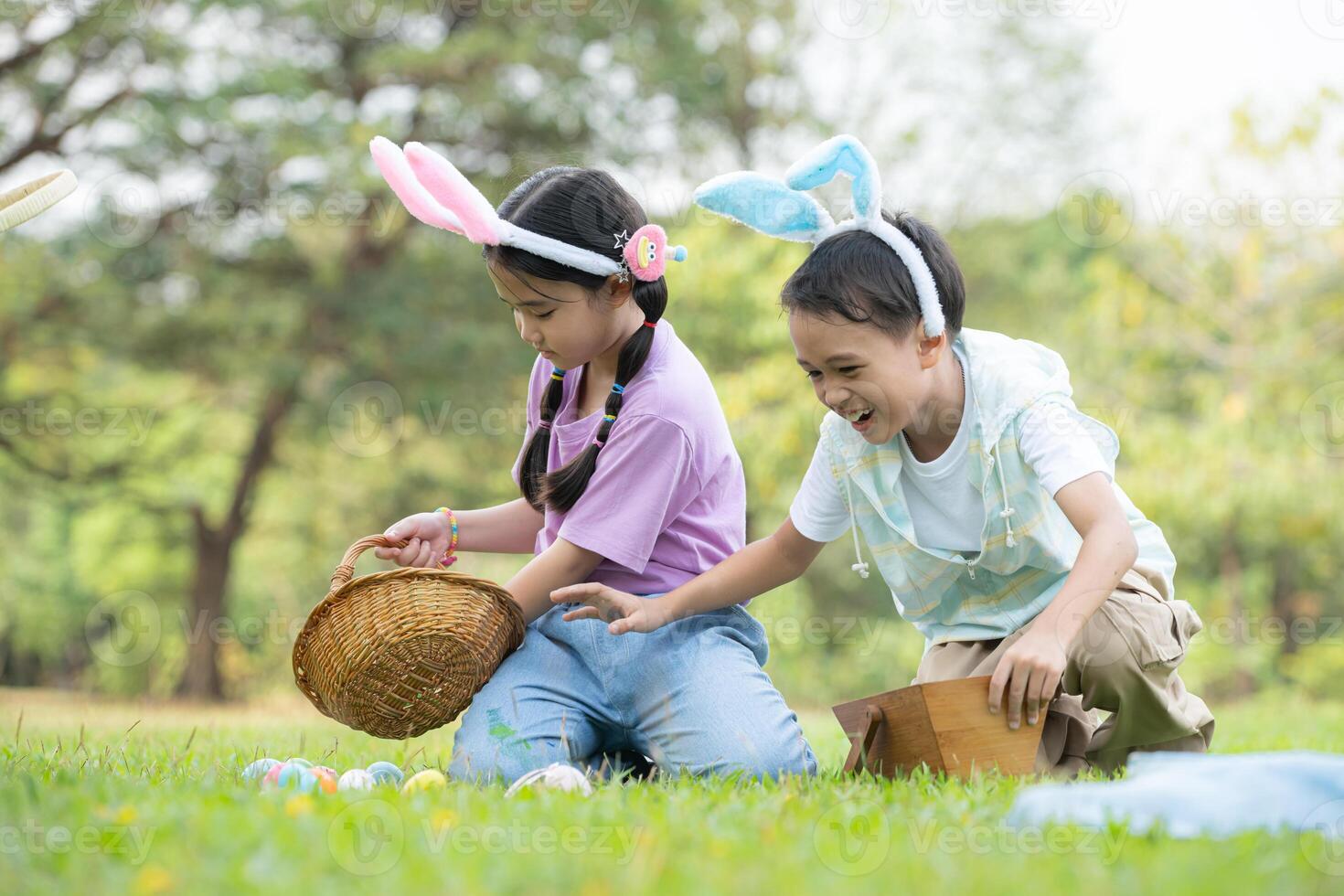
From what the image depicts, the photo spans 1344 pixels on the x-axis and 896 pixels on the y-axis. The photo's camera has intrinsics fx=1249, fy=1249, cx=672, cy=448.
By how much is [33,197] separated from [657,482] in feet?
5.22

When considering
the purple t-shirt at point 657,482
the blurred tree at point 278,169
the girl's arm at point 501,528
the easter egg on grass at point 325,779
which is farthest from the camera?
the blurred tree at point 278,169

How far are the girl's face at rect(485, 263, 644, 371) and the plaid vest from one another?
0.63m

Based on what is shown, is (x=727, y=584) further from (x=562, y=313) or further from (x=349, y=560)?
(x=349, y=560)

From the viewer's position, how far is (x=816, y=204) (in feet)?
10.3

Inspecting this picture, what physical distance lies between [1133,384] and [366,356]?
7.79 metres

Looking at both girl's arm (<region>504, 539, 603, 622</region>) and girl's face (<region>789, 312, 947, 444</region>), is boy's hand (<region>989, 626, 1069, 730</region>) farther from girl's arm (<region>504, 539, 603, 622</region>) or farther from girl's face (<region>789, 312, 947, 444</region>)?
girl's arm (<region>504, 539, 603, 622</region>)

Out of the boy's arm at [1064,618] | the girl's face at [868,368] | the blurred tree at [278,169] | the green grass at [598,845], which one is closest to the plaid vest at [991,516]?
the girl's face at [868,368]

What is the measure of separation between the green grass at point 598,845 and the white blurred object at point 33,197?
4.01 ft

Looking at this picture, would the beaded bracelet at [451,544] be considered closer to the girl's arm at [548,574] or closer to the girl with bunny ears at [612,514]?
the girl with bunny ears at [612,514]

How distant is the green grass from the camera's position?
1.64 meters

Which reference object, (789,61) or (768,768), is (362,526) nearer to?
(789,61)

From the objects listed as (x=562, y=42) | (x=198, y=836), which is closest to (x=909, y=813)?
(x=198, y=836)

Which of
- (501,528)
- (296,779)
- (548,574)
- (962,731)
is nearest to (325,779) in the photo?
(296,779)

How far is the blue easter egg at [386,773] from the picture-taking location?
2.78 m
